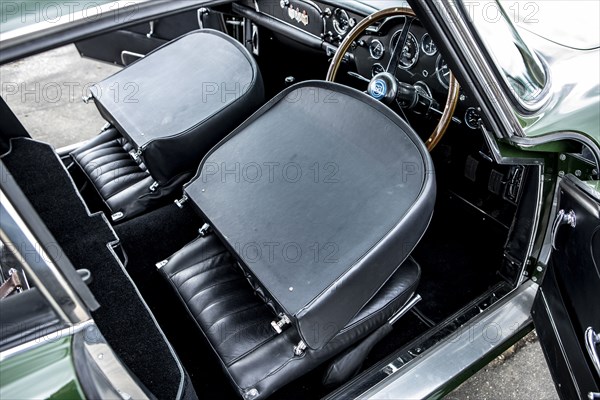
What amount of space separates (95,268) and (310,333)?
2.58ft

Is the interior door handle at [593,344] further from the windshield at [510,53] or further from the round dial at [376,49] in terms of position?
the round dial at [376,49]

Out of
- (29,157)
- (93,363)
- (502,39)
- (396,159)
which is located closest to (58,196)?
(29,157)

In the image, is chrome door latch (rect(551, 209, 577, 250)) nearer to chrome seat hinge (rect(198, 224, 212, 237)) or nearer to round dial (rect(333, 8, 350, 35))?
chrome seat hinge (rect(198, 224, 212, 237))

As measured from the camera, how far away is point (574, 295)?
1.47m

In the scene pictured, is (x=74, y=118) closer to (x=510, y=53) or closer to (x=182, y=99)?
(x=182, y=99)

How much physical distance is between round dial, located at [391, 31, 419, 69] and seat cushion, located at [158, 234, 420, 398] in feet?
2.87

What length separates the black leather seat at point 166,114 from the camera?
2.00 meters

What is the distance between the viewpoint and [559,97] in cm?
145

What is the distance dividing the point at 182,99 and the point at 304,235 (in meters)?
1.01

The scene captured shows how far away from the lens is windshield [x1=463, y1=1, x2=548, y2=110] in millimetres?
1291

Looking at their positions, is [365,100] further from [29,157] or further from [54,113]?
[54,113]

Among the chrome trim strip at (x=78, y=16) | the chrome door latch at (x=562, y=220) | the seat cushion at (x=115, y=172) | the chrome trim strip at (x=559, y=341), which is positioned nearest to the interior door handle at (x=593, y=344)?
the chrome trim strip at (x=559, y=341)

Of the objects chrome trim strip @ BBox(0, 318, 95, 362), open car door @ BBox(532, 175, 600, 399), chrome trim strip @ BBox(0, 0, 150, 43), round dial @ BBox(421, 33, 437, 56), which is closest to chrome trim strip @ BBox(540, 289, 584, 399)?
open car door @ BBox(532, 175, 600, 399)

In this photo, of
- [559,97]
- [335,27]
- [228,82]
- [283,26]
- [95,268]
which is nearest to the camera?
[559,97]
